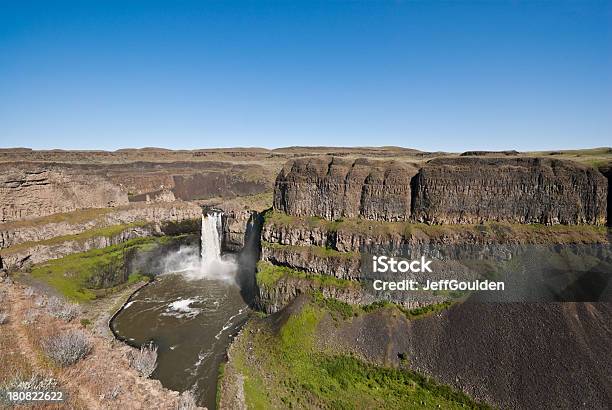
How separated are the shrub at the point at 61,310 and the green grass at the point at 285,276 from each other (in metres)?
20.5

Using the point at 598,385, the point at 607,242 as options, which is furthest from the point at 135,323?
the point at 607,242

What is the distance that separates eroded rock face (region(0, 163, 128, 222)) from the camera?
57594mm

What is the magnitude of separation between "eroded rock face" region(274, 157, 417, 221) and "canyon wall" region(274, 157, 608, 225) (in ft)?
0.40

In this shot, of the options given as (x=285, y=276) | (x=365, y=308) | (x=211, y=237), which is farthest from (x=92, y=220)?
(x=365, y=308)

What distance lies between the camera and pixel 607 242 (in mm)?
35719

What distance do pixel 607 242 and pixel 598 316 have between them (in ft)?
32.0

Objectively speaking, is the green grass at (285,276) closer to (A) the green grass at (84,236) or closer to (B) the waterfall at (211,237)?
(B) the waterfall at (211,237)

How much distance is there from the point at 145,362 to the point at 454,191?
1462 inches

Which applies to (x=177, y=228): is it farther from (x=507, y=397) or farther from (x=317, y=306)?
(x=507, y=397)

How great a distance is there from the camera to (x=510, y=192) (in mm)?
40469

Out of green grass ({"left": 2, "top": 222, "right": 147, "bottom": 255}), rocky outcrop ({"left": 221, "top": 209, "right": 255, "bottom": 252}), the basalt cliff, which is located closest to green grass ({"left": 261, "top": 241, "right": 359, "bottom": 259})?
the basalt cliff

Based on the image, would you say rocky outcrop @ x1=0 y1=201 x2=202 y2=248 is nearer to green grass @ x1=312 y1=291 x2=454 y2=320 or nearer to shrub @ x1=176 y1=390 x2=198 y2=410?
green grass @ x1=312 y1=291 x2=454 y2=320

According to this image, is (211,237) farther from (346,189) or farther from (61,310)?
(346,189)

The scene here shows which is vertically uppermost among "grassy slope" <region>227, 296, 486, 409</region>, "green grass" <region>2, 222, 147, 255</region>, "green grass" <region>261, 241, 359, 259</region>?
"green grass" <region>261, 241, 359, 259</region>
